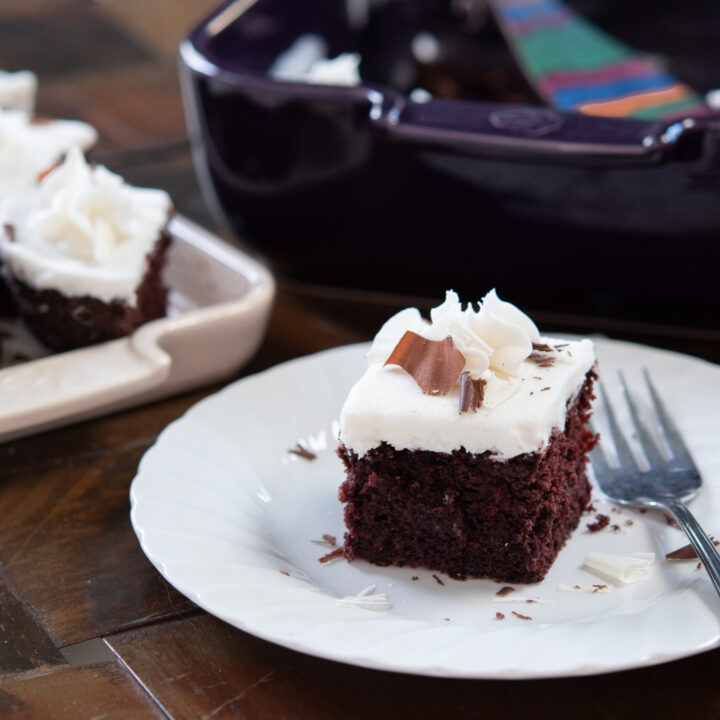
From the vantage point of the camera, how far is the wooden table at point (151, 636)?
34.0 inches

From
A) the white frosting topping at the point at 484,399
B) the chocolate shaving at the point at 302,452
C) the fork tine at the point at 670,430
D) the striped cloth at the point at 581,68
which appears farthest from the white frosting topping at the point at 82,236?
the striped cloth at the point at 581,68

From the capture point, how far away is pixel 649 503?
107cm

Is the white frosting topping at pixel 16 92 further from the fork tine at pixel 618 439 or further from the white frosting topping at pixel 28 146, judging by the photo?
the fork tine at pixel 618 439

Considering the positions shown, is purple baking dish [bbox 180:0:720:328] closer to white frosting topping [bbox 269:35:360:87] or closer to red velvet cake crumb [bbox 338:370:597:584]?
white frosting topping [bbox 269:35:360:87]

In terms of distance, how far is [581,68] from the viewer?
6.22 ft

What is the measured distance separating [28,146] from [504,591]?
1001mm

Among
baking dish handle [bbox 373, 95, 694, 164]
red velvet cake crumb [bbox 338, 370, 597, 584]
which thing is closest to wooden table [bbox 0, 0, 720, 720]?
red velvet cake crumb [bbox 338, 370, 597, 584]

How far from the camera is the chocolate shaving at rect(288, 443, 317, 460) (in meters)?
1.19

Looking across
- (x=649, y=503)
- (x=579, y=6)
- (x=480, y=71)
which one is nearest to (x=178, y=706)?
(x=649, y=503)

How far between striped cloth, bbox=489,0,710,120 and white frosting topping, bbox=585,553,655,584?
2.99ft

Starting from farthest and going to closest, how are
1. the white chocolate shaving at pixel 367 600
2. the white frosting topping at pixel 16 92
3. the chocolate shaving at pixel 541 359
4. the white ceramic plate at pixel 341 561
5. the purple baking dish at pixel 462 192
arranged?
the white frosting topping at pixel 16 92 < the purple baking dish at pixel 462 192 < the chocolate shaving at pixel 541 359 < the white chocolate shaving at pixel 367 600 < the white ceramic plate at pixel 341 561

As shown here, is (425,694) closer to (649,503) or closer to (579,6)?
(649,503)

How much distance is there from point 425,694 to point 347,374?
Answer: 0.48 metres

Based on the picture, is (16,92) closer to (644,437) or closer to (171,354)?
(171,354)
